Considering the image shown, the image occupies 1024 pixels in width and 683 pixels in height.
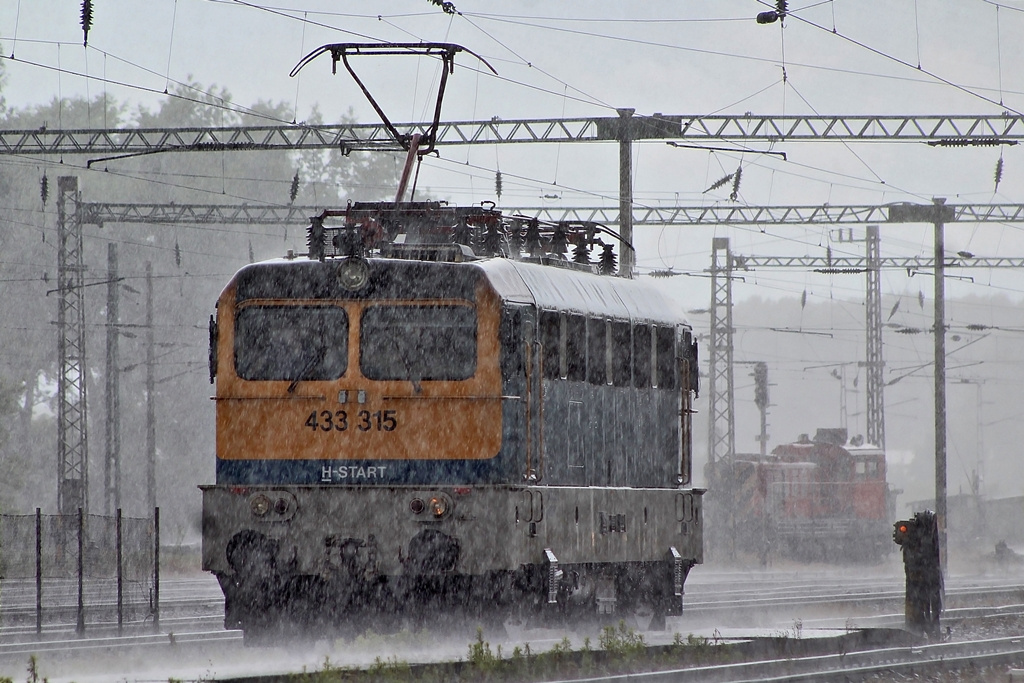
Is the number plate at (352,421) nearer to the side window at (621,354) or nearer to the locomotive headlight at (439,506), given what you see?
the locomotive headlight at (439,506)

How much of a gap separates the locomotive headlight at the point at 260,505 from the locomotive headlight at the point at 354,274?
6.03ft

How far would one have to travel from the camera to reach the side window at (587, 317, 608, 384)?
1476 centimetres

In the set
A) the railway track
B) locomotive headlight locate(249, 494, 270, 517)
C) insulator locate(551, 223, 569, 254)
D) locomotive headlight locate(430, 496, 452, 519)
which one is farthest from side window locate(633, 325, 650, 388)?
locomotive headlight locate(249, 494, 270, 517)

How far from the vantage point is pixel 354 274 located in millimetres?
13180

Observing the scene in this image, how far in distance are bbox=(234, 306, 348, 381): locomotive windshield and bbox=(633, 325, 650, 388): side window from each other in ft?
12.1

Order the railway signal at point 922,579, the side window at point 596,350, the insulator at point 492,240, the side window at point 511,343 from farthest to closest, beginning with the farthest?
1. the railway signal at point 922,579
2. the side window at point 596,350
3. the insulator at point 492,240
4. the side window at point 511,343

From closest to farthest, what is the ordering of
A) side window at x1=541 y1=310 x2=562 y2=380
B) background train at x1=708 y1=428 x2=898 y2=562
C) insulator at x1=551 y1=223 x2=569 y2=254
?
1. side window at x1=541 y1=310 x2=562 y2=380
2. insulator at x1=551 y1=223 x2=569 y2=254
3. background train at x1=708 y1=428 x2=898 y2=562

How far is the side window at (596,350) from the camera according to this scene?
14758mm

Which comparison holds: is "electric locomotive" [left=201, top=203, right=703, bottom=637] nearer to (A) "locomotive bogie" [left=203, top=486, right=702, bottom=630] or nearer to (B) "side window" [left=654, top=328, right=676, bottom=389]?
(A) "locomotive bogie" [left=203, top=486, right=702, bottom=630]

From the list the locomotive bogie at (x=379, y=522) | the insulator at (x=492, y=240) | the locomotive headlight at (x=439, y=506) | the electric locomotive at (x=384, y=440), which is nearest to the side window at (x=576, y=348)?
the electric locomotive at (x=384, y=440)

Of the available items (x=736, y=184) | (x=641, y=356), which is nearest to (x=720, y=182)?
(x=736, y=184)

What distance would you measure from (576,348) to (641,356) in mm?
1660

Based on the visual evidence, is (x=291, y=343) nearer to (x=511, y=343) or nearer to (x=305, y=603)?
(x=511, y=343)

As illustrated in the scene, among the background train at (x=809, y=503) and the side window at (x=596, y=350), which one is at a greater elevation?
the side window at (x=596, y=350)
